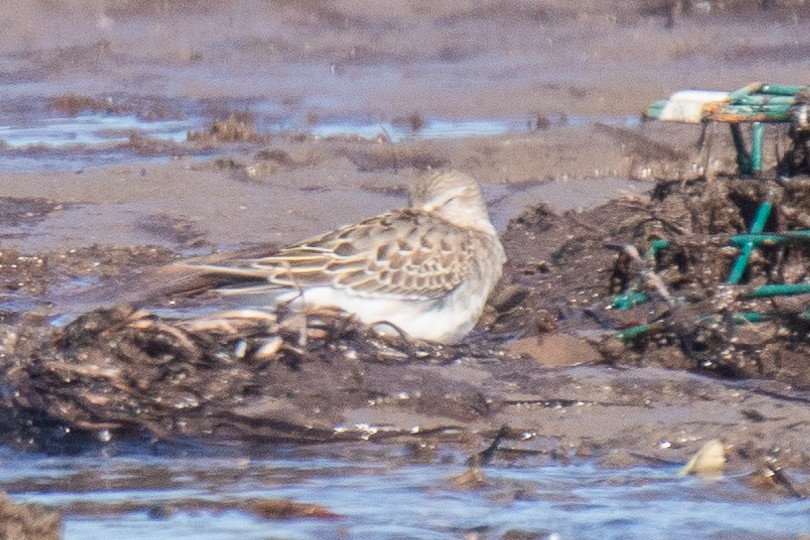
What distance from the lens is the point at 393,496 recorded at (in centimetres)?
446

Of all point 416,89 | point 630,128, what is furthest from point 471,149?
point 416,89

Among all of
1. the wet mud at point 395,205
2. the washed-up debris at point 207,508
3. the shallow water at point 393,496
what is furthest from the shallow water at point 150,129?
the washed-up debris at point 207,508

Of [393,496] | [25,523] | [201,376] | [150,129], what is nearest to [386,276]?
Answer: [201,376]

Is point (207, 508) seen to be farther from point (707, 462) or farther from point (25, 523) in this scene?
point (707, 462)

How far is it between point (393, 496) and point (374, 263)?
154 cm

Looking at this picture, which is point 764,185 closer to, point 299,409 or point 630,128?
point 299,409

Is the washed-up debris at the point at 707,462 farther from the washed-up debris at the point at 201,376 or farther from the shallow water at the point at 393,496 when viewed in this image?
the washed-up debris at the point at 201,376

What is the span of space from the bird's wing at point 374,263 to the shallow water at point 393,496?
977 mm

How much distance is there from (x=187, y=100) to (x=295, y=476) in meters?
9.46

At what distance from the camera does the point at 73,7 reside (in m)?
16.2

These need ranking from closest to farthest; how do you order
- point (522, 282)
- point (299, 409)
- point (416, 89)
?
point (299, 409) < point (522, 282) < point (416, 89)

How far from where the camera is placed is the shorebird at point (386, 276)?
18.7 ft

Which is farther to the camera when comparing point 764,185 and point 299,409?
point 764,185

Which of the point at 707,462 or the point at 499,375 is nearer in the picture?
the point at 707,462
